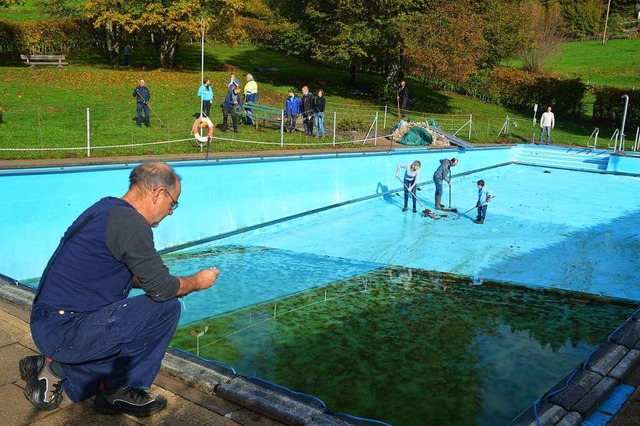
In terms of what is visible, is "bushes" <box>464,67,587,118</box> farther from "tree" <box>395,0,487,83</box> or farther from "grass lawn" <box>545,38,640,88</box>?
"grass lawn" <box>545,38,640,88</box>

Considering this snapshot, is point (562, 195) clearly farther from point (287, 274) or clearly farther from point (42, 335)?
point (42, 335)

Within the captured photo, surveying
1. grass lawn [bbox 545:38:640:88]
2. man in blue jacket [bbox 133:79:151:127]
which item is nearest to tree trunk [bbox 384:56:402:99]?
man in blue jacket [bbox 133:79:151:127]

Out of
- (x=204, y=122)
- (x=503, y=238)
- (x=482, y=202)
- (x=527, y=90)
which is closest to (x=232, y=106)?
(x=204, y=122)

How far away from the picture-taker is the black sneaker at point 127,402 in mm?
3438

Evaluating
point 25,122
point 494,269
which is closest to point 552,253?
point 494,269

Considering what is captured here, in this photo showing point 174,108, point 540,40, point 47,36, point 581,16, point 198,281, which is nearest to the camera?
point 198,281

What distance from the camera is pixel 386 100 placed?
103 feet

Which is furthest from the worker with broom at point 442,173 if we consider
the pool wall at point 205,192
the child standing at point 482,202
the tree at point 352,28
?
the tree at point 352,28

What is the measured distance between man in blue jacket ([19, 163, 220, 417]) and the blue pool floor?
Result: 25.3 ft

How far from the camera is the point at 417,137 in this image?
21438 millimetres

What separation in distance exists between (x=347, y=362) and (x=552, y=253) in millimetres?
Answer: 6863

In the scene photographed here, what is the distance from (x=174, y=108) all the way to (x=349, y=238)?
11.6 meters

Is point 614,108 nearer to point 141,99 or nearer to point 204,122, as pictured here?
point 141,99

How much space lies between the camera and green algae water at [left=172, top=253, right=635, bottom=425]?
5.75 m
